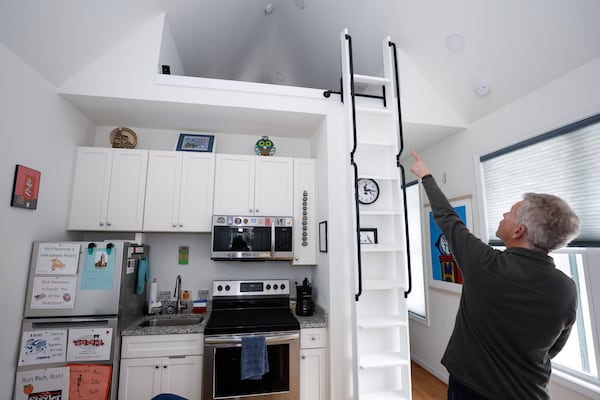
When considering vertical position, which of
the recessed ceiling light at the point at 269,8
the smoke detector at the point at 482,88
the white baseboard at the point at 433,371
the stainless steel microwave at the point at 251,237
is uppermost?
the recessed ceiling light at the point at 269,8

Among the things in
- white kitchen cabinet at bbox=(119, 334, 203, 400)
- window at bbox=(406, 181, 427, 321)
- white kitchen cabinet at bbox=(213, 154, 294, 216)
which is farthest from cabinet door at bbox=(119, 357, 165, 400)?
window at bbox=(406, 181, 427, 321)

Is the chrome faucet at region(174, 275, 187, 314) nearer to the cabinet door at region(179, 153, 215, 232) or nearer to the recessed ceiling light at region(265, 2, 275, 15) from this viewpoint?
the cabinet door at region(179, 153, 215, 232)

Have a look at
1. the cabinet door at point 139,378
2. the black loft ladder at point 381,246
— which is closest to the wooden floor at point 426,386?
the black loft ladder at point 381,246

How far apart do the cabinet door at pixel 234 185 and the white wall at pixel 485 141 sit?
85.2 inches

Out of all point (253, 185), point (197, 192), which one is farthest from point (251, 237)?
point (197, 192)

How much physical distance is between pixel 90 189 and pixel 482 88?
3.56 meters

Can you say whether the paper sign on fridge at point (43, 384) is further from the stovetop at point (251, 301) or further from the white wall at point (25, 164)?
the stovetop at point (251, 301)

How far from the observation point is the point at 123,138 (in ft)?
9.49

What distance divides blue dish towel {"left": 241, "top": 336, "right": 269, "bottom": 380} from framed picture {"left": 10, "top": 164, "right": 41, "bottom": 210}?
183 cm

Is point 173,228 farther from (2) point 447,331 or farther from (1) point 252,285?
(2) point 447,331

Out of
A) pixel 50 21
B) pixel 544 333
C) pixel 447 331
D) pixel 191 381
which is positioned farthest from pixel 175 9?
pixel 447 331

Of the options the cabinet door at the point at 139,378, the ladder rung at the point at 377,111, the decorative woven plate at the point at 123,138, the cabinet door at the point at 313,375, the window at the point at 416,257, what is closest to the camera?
the cabinet door at the point at 139,378

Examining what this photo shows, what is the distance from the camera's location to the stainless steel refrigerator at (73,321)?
2.08 meters

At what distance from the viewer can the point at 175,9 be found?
105 inches
